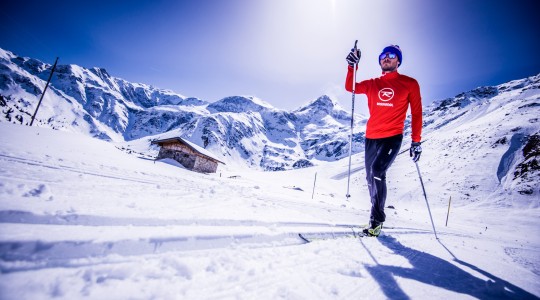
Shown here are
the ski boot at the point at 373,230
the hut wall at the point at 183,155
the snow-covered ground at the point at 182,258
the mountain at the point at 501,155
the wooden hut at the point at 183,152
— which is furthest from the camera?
the mountain at the point at 501,155

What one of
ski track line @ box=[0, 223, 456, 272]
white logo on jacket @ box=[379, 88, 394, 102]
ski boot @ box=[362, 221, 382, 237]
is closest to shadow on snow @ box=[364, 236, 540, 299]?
ski track line @ box=[0, 223, 456, 272]

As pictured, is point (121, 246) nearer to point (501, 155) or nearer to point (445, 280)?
point (445, 280)

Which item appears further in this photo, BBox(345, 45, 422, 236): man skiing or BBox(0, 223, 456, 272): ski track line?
BBox(345, 45, 422, 236): man skiing

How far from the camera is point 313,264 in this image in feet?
5.44

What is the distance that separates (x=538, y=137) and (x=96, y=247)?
187 feet

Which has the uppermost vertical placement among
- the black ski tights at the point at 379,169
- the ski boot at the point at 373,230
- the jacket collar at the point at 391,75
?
the jacket collar at the point at 391,75

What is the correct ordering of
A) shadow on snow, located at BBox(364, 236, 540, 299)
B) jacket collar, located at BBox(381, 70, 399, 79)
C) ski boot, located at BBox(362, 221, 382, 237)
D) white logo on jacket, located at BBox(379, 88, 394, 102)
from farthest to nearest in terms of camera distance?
jacket collar, located at BBox(381, 70, 399, 79), white logo on jacket, located at BBox(379, 88, 394, 102), ski boot, located at BBox(362, 221, 382, 237), shadow on snow, located at BBox(364, 236, 540, 299)

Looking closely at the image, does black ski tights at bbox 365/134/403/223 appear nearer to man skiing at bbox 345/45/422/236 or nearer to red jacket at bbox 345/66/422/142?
man skiing at bbox 345/45/422/236

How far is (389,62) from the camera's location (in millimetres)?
3992

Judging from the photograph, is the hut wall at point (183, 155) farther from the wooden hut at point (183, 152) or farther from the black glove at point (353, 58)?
the black glove at point (353, 58)

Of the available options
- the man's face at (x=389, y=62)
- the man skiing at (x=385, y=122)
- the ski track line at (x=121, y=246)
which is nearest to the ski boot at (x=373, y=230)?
the man skiing at (x=385, y=122)

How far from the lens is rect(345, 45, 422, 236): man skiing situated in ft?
11.5

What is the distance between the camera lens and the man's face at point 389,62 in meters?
3.97

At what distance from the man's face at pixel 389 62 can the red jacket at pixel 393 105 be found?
0.12 metres
